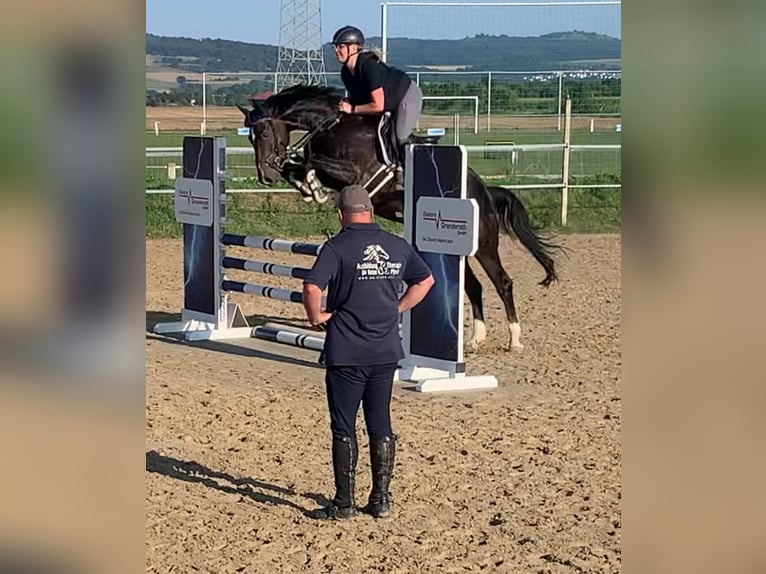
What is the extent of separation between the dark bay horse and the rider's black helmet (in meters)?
0.68

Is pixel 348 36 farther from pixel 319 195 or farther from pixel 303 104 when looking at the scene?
pixel 319 195

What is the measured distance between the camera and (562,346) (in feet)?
33.7

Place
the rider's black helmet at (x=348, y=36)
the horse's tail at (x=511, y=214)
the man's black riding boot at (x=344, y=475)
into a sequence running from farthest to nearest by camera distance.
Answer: the horse's tail at (x=511, y=214) < the rider's black helmet at (x=348, y=36) < the man's black riding boot at (x=344, y=475)

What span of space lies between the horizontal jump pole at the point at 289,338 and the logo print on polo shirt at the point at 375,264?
397cm

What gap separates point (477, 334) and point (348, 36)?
8.95 feet

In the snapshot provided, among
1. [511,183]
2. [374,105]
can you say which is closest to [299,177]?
[374,105]

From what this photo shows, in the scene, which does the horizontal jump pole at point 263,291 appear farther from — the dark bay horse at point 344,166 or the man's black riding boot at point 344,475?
the man's black riding boot at point 344,475

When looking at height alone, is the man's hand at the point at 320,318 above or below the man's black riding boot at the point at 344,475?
above

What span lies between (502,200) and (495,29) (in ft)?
63.8

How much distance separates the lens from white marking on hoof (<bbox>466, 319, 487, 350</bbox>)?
10055 millimetres

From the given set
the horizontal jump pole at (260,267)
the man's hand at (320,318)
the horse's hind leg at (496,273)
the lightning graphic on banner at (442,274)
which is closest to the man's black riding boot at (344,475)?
the man's hand at (320,318)

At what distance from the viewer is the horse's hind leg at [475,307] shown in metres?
9.98

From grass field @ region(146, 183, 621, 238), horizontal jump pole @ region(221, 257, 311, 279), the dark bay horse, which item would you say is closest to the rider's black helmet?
the dark bay horse
